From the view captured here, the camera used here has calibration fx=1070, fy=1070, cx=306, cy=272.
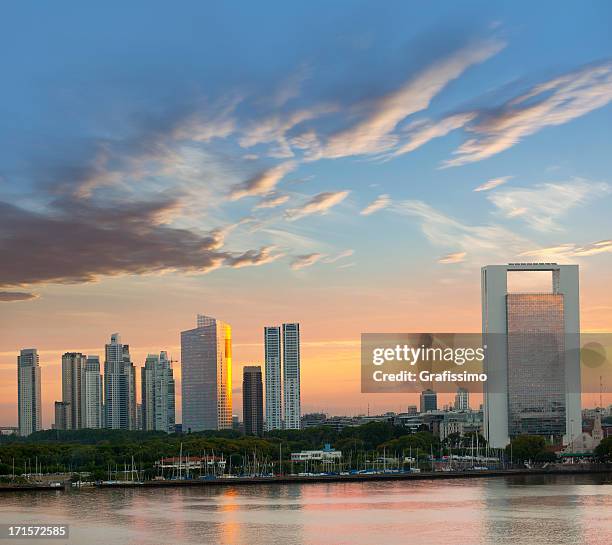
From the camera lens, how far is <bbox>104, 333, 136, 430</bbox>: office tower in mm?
74750

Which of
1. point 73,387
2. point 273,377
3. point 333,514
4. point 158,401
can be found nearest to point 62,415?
point 73,387

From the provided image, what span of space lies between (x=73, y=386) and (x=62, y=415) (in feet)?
8.14

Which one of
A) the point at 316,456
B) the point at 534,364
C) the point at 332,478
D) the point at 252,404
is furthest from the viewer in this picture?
the point at 252,404

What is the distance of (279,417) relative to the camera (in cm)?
7250

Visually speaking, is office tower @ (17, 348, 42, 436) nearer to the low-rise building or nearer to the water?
the low-rise building

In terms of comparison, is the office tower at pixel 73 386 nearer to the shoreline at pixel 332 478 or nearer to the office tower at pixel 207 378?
the office tower at pixel 207 378

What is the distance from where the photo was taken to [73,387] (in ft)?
243

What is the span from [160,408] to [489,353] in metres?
36.6

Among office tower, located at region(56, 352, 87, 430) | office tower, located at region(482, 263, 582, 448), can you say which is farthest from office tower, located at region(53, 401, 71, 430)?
office tower, located at region(482, 263, 582, 448)

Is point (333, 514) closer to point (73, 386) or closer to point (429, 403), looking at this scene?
point (73, 386)

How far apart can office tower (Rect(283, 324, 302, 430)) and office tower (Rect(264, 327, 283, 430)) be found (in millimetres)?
430

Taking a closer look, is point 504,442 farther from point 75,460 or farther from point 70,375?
point 70,375

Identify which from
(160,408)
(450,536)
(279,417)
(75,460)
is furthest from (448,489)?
(160,408)

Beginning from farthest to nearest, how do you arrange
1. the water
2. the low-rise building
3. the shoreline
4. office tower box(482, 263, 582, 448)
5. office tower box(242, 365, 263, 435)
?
1. office tower box(242, 365, 263, 435)
2. office tower box(482, 263, 582, 448)
3. the low-rise building
4. the shoreline
5. the water
